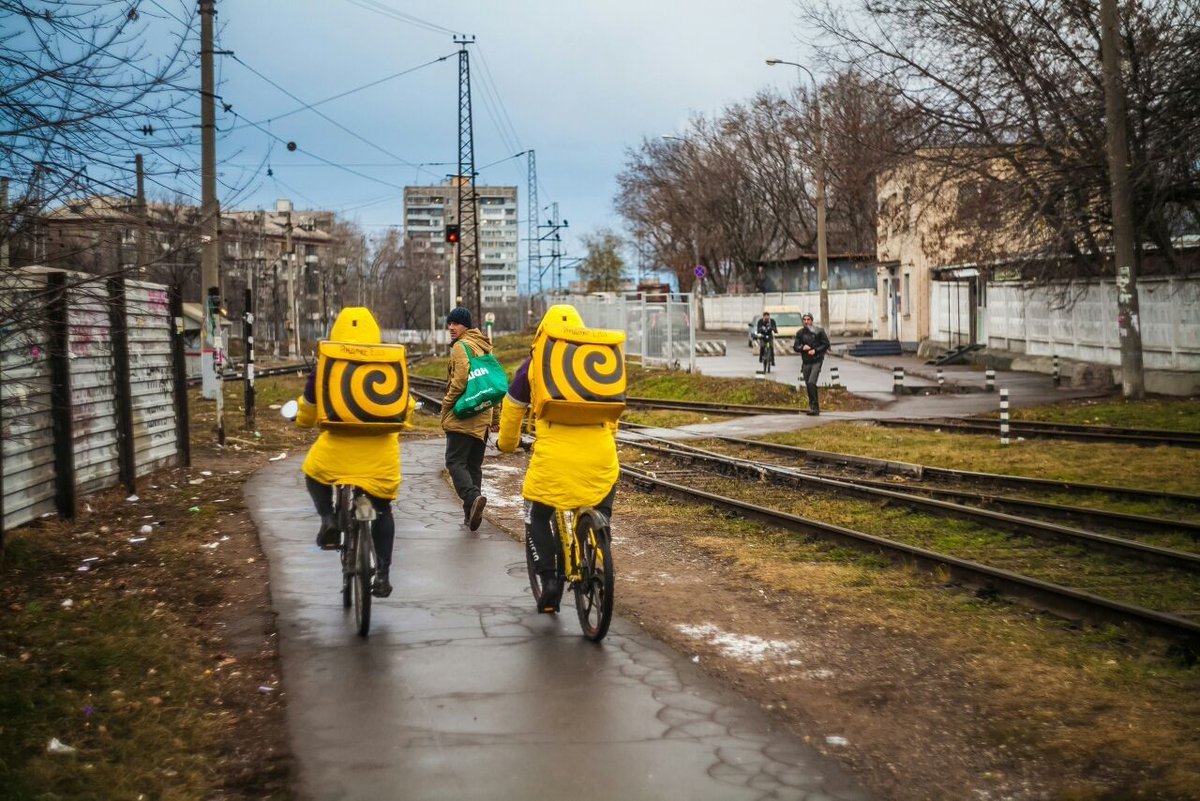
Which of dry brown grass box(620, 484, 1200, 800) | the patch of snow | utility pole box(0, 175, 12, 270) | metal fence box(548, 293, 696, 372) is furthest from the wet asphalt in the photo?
metal fence box(548, 293, 696, 372)

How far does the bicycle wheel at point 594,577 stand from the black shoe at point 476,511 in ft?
9.01

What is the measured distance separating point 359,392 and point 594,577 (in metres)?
1.79

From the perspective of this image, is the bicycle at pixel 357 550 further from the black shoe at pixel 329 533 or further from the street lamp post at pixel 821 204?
the street lamp post at pixel 821 204

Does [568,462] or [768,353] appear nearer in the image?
[568,462]

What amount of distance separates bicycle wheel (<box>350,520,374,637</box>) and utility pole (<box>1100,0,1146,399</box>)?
19.4m

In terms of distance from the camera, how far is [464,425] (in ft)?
33.7

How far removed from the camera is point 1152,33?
23.4m

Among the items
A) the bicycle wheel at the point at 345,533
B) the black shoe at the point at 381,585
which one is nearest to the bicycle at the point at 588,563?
the black shoe at the point at 381,585

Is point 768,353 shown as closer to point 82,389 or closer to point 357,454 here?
point 82,389

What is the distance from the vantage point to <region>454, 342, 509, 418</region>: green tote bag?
32.4 ft

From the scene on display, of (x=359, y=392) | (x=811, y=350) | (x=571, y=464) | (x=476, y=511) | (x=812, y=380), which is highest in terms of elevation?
(x=359, y=392)

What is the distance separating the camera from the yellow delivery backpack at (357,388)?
24.4 feet

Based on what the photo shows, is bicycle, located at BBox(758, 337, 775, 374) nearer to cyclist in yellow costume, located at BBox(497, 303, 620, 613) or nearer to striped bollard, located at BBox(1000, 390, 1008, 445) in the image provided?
striped bollard, located at BBox(1000, 390, 1008, 445)

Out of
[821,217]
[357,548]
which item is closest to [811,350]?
[821,217]
